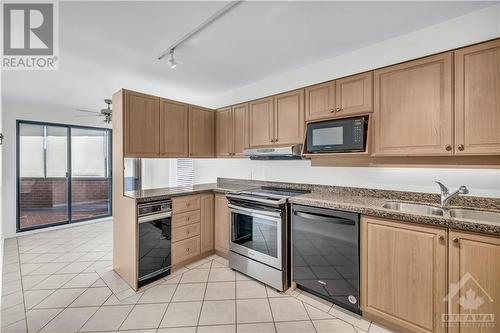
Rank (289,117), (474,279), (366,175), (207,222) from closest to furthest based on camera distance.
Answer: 1. (474,279)
2. (366,175)
3. (289,117)
4. (207,222)

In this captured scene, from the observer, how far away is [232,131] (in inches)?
141

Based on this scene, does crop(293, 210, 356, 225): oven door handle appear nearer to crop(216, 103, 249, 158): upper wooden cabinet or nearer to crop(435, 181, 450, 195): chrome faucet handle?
crop(435, 181, 450, 195): chrome faucet handle

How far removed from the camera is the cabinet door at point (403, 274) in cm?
164

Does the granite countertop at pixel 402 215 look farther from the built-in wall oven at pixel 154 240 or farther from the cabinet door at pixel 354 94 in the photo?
the built-in wall oven at pixel 154 240

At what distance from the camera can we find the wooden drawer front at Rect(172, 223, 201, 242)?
2908 millimetres

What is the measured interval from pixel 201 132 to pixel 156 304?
7.79 ft

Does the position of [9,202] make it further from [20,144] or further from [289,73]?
[289,73]

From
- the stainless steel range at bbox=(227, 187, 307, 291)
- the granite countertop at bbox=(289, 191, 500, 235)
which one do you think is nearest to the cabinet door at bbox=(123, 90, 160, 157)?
the stainless steel range at bbox=(227, 187, 307, 291)

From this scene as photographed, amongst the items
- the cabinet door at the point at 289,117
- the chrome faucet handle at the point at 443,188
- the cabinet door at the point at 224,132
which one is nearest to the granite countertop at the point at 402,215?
the chrome faucet handle at the point at 443,188

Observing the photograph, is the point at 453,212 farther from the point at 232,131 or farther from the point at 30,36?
the point at 30,36

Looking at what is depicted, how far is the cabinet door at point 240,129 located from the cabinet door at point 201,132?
0.48 m

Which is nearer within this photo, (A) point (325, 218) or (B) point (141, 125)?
(A) point (325, 218)

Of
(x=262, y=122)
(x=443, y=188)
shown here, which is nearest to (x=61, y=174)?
(x=262, y=122)

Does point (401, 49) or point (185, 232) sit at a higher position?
point (401, 49)
